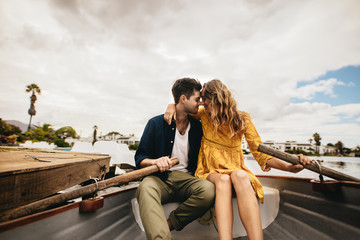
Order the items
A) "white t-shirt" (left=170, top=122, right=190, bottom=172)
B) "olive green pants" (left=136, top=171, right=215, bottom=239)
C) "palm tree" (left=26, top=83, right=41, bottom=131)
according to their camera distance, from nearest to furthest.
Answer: "olive green pants" (left=136, top=171, right=215, bottom=239) → "white t-shirt" (left=170, top=122, right=190, bottom=172) → "palm tree" (left=26, top=83, right=41, bottom=131)

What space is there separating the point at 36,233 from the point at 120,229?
0.95m

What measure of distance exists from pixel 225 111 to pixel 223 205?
2.92 feet

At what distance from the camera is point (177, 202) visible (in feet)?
6.18

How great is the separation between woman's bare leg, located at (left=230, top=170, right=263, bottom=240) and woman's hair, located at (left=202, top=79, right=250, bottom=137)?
0.48 metres

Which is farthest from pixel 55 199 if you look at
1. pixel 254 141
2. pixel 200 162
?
pixel 254 141

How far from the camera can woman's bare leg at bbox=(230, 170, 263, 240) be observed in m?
1.27

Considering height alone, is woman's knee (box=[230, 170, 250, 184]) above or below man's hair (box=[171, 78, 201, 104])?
below

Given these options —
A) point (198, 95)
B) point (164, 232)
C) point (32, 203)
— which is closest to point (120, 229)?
point (164, 232)

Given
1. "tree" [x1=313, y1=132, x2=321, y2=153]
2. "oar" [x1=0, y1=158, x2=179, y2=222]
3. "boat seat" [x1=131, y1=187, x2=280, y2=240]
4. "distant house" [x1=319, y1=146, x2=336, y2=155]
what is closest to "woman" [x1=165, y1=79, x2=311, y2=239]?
"boat seat" [x1=131, y1=187, x2=280, y2=240]

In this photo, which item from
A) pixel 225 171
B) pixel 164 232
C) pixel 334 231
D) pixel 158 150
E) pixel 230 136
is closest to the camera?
pixel 164 232

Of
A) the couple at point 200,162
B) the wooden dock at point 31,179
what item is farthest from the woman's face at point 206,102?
the wooden dock at point 31,179

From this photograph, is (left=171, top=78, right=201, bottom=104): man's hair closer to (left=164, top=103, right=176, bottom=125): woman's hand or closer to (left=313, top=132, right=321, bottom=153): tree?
(left=164, top=103, right=176, bottom=125): woman's hand

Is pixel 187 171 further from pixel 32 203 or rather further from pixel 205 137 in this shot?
pixel 32 203

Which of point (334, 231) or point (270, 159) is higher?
point (270, 159)
